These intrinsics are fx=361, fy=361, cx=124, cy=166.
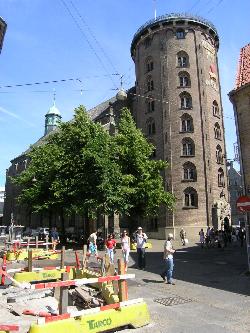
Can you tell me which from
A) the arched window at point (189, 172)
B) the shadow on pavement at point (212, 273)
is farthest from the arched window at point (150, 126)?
the shadow on pavement at point (212, 273)

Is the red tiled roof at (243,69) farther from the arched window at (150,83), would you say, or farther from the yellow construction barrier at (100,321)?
the arched window at (150,83)

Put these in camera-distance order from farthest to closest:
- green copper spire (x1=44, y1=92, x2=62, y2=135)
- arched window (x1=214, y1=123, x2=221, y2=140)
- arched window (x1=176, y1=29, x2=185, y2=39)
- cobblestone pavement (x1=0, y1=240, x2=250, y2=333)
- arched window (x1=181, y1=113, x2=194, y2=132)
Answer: green copper spire (x1=44, y1=92, x2=62, y2=135) < arched window (x1=176, y1=29, x2=185, y2=39) < arched window (x1=214, y1=123, x2=221, y2=140) < arched window (x1=181, y1=113, x2=194, y2=132) < cobblestone pavement (x1=0, y1=240, x2=250, y2=333)

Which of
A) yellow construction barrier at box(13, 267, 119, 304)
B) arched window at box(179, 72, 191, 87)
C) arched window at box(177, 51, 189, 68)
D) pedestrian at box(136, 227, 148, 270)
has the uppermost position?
arched window at box(177, 51, 189, 68)

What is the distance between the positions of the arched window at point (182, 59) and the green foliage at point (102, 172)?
13.5 metres

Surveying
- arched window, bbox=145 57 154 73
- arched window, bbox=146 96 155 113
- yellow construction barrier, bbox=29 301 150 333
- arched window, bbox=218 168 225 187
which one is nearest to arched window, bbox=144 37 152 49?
arched window, bbox=145 57 154 73

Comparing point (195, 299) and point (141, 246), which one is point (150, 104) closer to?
point (141, 246)

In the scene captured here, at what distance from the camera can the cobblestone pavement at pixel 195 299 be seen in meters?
7.92

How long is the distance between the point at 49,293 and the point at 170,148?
31959mm

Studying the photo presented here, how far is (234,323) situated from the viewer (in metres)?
8.06

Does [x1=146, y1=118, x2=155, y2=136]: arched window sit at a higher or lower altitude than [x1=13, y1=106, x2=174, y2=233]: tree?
higher

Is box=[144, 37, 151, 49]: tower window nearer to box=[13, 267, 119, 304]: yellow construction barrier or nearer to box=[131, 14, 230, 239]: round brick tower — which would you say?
box=[131, 14, 230, 239]: round brick tower

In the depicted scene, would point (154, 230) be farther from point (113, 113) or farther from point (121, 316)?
point (121, 316)

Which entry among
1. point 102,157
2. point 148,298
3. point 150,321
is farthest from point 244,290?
point 102,157

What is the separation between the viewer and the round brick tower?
39.9 m
